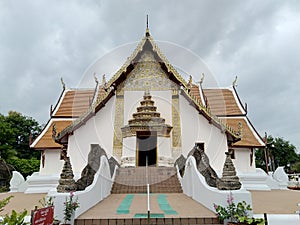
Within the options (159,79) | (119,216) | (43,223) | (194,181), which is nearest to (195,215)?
(119,216)

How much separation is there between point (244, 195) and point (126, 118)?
24.0ft

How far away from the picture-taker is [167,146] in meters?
9.97

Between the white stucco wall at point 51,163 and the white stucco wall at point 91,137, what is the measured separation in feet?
4.46

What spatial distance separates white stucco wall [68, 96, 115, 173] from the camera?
32.9ft

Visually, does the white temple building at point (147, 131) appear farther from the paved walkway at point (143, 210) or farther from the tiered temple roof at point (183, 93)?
the paved walkway at point (143, 210)

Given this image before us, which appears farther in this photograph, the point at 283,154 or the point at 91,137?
Result: the point at 283,154

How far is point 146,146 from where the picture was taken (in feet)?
33.9

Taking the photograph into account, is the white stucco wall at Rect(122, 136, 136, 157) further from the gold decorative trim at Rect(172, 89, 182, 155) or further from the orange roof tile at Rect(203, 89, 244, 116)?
the orange roof tile at Rect(203, 89, 244, 116)

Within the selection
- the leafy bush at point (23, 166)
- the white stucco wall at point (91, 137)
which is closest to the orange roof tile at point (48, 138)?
the white stucco wall at point (91, 137)

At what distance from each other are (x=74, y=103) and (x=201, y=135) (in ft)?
22.0

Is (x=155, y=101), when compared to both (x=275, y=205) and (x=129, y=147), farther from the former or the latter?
(x=275, y=205)

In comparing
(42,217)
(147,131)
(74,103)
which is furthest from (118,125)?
(42,217)

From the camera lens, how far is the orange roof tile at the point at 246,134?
36.1 ft

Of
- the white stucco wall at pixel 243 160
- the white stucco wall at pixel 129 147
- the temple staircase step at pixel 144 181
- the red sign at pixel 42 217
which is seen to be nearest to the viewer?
the red sign at pixel 42 217
